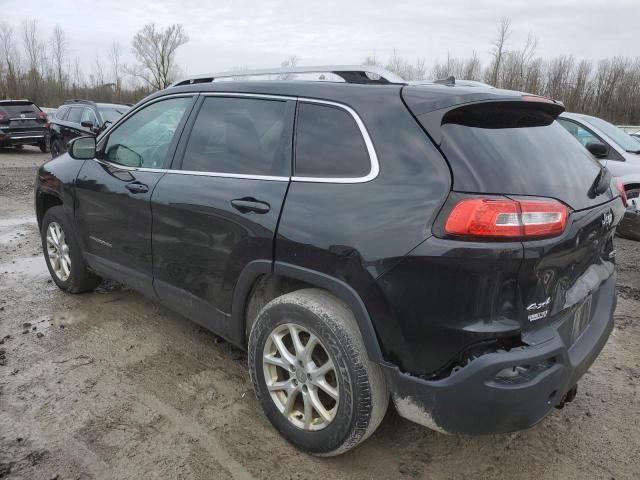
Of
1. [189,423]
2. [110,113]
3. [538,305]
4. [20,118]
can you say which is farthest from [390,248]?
[20,118]

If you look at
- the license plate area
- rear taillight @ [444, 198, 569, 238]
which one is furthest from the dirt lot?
rear taillight @ [444, 198, 569, 238]

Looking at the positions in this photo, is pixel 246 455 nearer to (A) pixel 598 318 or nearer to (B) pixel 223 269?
(B) pixel 223 269

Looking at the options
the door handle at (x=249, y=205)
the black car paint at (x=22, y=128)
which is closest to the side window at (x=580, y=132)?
the door handle at (x=249, y=205)

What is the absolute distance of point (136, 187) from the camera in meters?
3.37

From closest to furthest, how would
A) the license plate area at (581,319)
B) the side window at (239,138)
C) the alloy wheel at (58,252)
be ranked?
the license plate area at (581,319) < the side window at (239,138) < the alloy wheel at (58,252)

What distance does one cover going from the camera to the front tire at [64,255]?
423 cm

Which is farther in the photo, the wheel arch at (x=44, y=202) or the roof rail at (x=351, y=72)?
the wheel arch at (x=44, y=202)

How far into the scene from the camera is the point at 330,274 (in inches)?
88.6

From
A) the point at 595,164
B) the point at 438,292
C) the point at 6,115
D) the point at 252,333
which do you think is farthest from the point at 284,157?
the point at 6,115

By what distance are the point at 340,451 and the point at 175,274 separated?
A: 1.51m

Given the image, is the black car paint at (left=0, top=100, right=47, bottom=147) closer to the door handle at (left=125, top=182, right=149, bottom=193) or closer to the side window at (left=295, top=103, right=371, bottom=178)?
the door handle at (left=125, top=182, right=149, bottom=193)

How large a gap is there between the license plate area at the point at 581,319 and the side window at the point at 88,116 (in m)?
12.9

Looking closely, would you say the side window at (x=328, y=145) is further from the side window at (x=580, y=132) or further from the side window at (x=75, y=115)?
the side window at (x=75, y=115)

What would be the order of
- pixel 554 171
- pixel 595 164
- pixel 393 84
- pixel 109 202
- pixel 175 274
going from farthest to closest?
pixel 109 202 < pixel 175 274 < pixel 595 164 < pixel 393 84 < pixel 554 171
